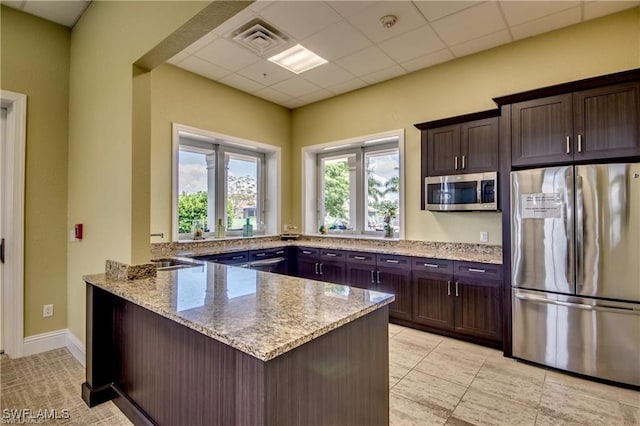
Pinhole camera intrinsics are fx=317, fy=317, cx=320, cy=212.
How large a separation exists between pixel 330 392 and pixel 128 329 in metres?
1.49

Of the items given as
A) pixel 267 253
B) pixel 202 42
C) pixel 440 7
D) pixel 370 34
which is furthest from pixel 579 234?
pixel 202 42

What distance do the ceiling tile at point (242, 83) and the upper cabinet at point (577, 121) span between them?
3124 mm

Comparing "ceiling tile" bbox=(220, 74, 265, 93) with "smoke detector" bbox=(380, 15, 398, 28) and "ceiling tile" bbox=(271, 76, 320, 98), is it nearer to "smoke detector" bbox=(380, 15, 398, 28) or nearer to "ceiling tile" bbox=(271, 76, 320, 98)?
"ceiling tile" bbox=(271, 76, 320, 98)

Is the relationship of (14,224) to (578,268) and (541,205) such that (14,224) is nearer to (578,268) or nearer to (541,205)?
(541,205)

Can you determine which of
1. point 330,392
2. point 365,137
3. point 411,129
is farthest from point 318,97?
point 330,392

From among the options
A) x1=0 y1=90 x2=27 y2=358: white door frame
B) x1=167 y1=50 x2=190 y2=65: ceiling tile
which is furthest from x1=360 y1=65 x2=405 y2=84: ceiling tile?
x1=0 y1=90 x2=27 y2=358: white door frame

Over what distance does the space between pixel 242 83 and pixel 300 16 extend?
1.77m

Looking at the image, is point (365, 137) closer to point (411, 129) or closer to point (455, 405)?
point (411, 129)

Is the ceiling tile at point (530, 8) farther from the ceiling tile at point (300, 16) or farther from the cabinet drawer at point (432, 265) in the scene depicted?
the cabinet drawer at point (432, 265)

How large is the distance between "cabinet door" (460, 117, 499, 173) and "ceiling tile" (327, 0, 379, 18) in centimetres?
166

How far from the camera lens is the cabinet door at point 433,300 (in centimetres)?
345

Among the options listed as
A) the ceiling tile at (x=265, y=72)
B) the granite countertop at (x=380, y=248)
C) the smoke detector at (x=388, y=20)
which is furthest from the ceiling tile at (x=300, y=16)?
the granite countertop at (x=380, y=248)

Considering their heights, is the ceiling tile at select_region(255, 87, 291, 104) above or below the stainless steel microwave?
above

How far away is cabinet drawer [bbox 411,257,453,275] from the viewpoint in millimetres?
3452
